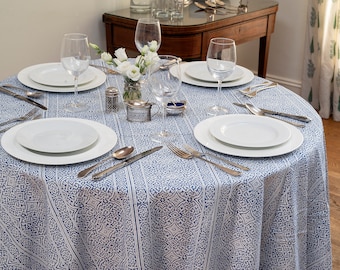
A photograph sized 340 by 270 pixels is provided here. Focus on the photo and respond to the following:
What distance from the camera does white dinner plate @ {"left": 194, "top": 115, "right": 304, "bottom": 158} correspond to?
141cm

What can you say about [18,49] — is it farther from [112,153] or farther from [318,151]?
[318,151]

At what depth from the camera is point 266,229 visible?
144 cm

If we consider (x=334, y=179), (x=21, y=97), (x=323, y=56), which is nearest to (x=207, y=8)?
(x=323, y=56)

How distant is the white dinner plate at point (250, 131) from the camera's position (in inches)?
57.0

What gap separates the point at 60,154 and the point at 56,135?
0.31ft

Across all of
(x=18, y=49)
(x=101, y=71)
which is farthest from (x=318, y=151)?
(x=18, y=49)

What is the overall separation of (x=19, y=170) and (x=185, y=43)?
164 centimetres

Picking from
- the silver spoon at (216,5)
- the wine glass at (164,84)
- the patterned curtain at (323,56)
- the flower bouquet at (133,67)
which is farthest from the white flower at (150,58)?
the patterned curtain at (323,56)

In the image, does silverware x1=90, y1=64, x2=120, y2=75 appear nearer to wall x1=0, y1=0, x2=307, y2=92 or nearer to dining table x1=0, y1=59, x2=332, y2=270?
dining table x1=0, y1=59, x2=332, y2=270

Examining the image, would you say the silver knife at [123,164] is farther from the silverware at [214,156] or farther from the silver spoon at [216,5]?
the silver spoon at [216,5]

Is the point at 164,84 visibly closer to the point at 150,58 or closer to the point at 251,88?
the point at 150,58

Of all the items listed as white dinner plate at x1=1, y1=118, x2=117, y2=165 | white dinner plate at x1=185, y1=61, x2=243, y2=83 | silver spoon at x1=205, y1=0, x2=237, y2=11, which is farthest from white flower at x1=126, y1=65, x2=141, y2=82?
silver spoon at x1=205, y1=0, x2=237, y2=11

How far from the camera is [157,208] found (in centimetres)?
128

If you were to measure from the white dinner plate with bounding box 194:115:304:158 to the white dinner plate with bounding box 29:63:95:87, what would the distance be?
1.66 ft
